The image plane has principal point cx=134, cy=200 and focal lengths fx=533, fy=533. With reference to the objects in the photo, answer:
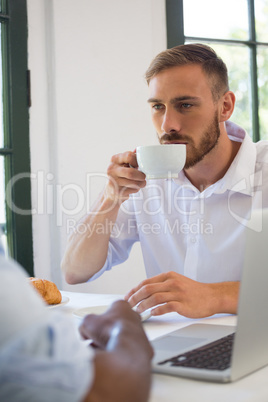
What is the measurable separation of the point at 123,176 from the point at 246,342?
35.5 inches

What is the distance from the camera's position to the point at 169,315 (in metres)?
1.22

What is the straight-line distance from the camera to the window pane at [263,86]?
2859 millimetres

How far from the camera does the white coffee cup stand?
53.9 inches

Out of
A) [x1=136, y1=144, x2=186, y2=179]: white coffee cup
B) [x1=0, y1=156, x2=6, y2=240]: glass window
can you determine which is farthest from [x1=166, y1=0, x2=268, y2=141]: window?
[x1=136, y1=144, x2=186, y2=179]: white coffee cup

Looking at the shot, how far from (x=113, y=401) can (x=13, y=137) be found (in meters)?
1.70

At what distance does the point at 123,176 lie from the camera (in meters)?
1.58

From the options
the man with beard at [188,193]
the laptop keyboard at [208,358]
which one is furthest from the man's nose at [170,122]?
the laptop keyboard at [208,358]

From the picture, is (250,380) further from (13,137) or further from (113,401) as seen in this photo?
(13,137)

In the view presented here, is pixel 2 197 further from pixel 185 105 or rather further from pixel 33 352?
pixel 33 352

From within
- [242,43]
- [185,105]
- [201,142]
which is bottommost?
[201,142]

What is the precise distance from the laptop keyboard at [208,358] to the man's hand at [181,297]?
273mm

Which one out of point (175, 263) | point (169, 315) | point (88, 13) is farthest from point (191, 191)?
point (88, 13)

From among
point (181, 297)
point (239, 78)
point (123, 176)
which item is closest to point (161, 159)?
point (123, 176)

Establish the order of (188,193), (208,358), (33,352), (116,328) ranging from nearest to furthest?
(33,352)
(116,328)
(208,358)
(188,193)
